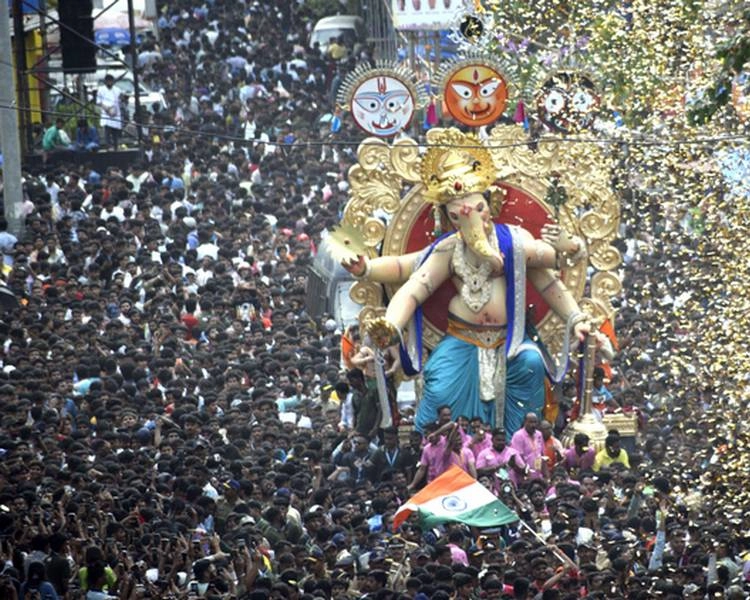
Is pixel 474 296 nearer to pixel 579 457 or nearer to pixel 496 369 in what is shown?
pixel 496 369

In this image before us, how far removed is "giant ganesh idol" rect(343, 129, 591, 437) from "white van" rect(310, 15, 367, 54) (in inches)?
801

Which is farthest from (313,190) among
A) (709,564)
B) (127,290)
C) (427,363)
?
(709,564)

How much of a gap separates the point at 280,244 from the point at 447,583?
14.2m

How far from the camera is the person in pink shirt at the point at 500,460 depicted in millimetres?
21125

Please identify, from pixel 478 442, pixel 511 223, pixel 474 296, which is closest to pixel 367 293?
pixel 474 296

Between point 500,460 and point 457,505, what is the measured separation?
2059 mm

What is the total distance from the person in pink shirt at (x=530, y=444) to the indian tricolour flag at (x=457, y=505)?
1.85 meters

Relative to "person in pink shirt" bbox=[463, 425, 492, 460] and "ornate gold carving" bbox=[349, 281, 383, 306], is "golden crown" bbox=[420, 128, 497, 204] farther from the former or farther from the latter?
"person in pink shirt" bbox=[463, 425, 492, 460]

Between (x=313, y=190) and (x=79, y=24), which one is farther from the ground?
(x=79, y=24)

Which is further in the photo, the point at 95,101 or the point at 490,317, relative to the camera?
Result: the point at 95,101

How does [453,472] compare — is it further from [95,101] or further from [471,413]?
[95,101]

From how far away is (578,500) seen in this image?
20.1m

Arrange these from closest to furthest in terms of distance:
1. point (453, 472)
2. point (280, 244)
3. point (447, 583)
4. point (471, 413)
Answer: point (447, 583) < point (453, 472) < point (471, 413) < point (280, 244)

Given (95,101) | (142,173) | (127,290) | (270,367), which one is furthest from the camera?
(95,101)
